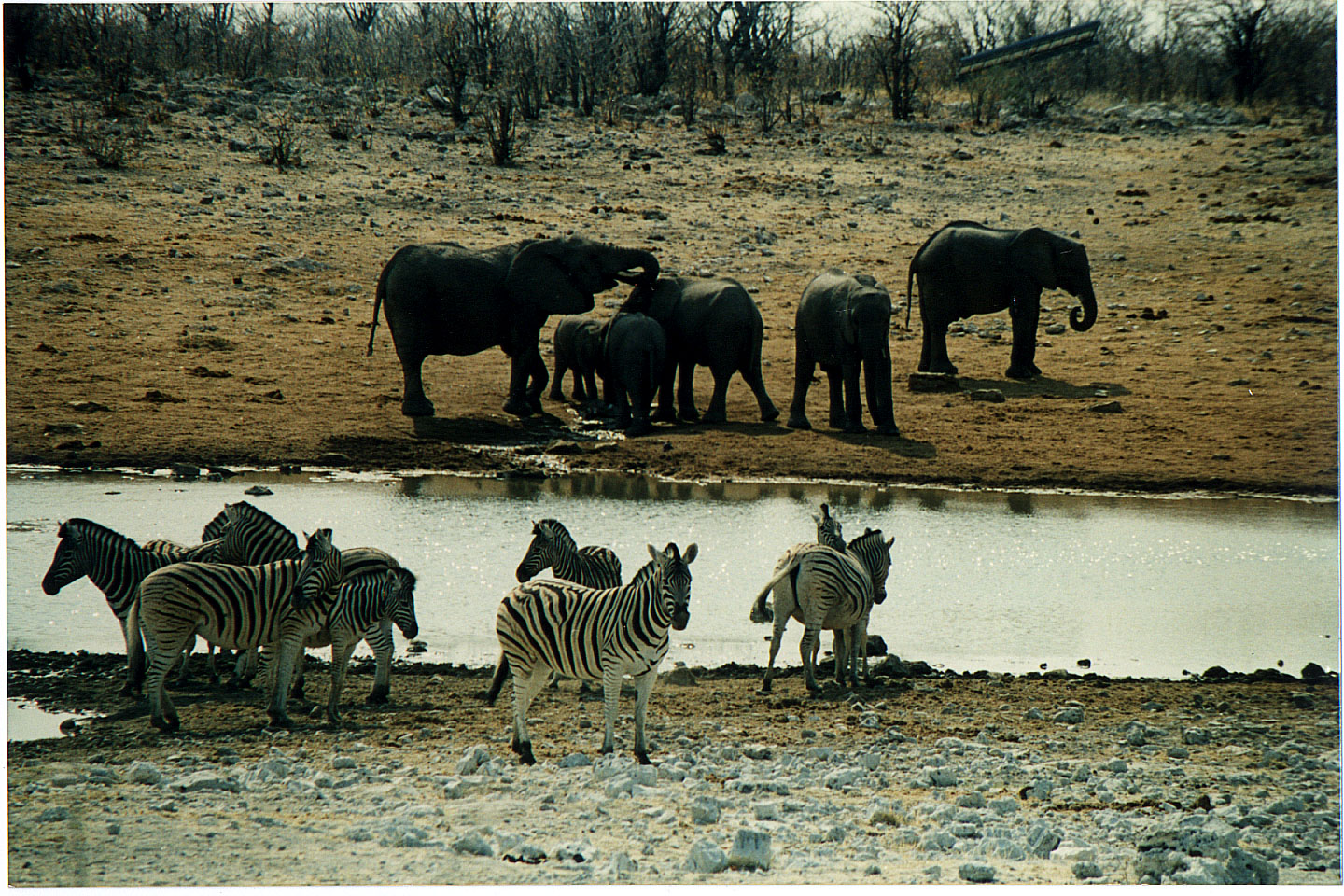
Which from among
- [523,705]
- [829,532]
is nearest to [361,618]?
[523,705]

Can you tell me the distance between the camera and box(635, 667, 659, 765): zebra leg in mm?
5957

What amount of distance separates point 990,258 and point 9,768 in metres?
15.6

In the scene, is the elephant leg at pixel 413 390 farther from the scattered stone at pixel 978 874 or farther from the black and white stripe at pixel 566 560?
the scattered stone at pixel 978 874

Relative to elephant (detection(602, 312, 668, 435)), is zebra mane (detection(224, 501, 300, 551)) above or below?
below

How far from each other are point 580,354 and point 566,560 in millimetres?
9075

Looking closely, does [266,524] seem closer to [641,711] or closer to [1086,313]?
[641,711]

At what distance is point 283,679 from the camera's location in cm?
652

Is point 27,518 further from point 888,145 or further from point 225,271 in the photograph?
point 888,145

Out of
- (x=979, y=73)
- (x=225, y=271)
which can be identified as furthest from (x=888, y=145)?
(x=225, y=271)

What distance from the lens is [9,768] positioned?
582 centimetres

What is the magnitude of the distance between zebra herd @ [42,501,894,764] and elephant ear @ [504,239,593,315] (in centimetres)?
869

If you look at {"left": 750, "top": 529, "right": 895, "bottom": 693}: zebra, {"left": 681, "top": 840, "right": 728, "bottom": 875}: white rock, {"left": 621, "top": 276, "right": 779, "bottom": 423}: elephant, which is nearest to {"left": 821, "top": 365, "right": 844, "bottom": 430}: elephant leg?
{"left": 621, "top": 276, "right": 779, "bottom": 423}: elephant

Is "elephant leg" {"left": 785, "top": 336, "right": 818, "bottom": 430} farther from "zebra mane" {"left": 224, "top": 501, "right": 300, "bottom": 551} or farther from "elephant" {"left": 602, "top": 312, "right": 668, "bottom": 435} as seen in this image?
"zebra mane" {"left": 224, "top": 501, "right": 300, "bottom": 551}

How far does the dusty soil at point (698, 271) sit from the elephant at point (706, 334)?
1.77 ft
